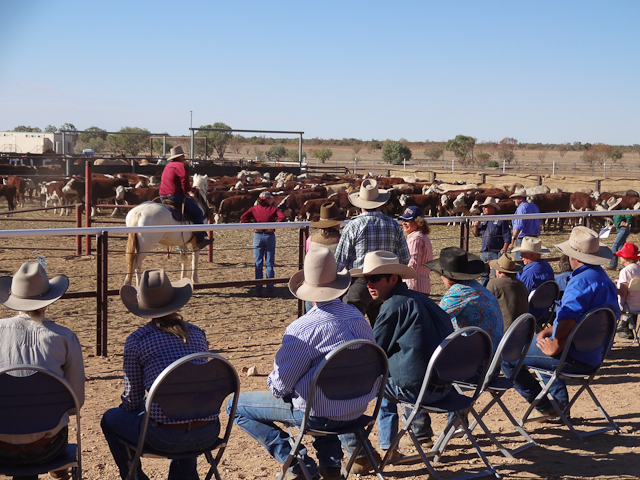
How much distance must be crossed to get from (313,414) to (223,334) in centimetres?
425

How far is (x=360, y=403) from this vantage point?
333cm

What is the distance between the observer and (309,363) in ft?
10.9

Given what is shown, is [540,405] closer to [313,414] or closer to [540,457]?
[540,457]

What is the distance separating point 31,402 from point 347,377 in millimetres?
1414

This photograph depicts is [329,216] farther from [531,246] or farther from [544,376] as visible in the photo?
[544,376]

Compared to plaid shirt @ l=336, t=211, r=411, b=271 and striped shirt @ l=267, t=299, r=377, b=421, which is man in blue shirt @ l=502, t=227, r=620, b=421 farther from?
striped shirt @ l=267, t=299, r=377, b=421

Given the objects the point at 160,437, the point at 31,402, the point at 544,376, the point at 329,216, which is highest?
the point at 329,216

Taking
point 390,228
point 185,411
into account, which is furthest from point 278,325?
point 185,411

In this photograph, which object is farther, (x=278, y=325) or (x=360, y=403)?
(x=278, y=325)

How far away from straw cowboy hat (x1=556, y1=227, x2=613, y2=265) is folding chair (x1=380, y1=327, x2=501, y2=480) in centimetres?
143

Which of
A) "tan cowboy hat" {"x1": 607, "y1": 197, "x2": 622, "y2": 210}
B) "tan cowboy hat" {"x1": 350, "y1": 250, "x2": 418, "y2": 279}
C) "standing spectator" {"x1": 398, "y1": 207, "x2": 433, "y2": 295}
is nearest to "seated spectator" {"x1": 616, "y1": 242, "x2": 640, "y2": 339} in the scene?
"standing spectator" {"x1": 398, "y1": 207, "x2": 433, "y2": 295}

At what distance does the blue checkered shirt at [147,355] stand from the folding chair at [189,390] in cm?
15

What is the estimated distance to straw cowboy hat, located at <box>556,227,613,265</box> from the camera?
4750mm

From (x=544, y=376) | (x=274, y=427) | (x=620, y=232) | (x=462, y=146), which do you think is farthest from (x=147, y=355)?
(x=462, y=146)
